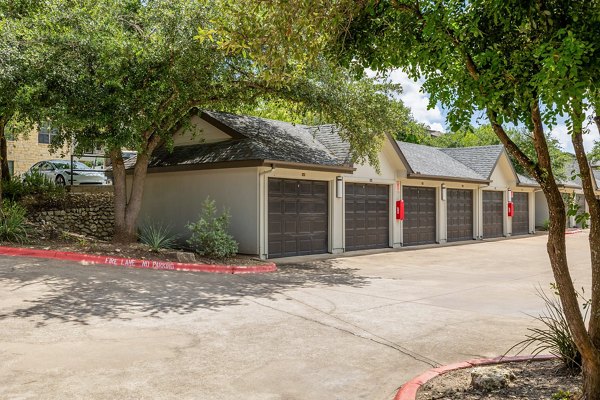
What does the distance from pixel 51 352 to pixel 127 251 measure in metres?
8.66

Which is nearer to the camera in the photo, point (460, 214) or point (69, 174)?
point (69, 174)

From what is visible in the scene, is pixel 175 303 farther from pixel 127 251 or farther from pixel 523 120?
pixel 523 120

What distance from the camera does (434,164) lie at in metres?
26.4

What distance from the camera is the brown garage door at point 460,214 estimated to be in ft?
84.8

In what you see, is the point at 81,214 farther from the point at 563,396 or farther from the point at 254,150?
the point at 563,396

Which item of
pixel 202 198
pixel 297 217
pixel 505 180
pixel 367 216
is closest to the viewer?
pixel 297 217

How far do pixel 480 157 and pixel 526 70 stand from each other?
89.4ft

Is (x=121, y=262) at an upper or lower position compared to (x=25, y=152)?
lower

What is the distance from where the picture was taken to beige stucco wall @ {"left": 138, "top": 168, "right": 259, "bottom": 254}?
16.7 metres

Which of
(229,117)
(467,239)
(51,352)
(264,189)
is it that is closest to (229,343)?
(51,352)

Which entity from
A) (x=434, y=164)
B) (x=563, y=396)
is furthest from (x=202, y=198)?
(x=563, y=396)

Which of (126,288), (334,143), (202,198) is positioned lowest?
(126,288)

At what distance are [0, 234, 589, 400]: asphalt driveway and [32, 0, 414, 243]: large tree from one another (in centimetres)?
388

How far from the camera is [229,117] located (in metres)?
19.8
